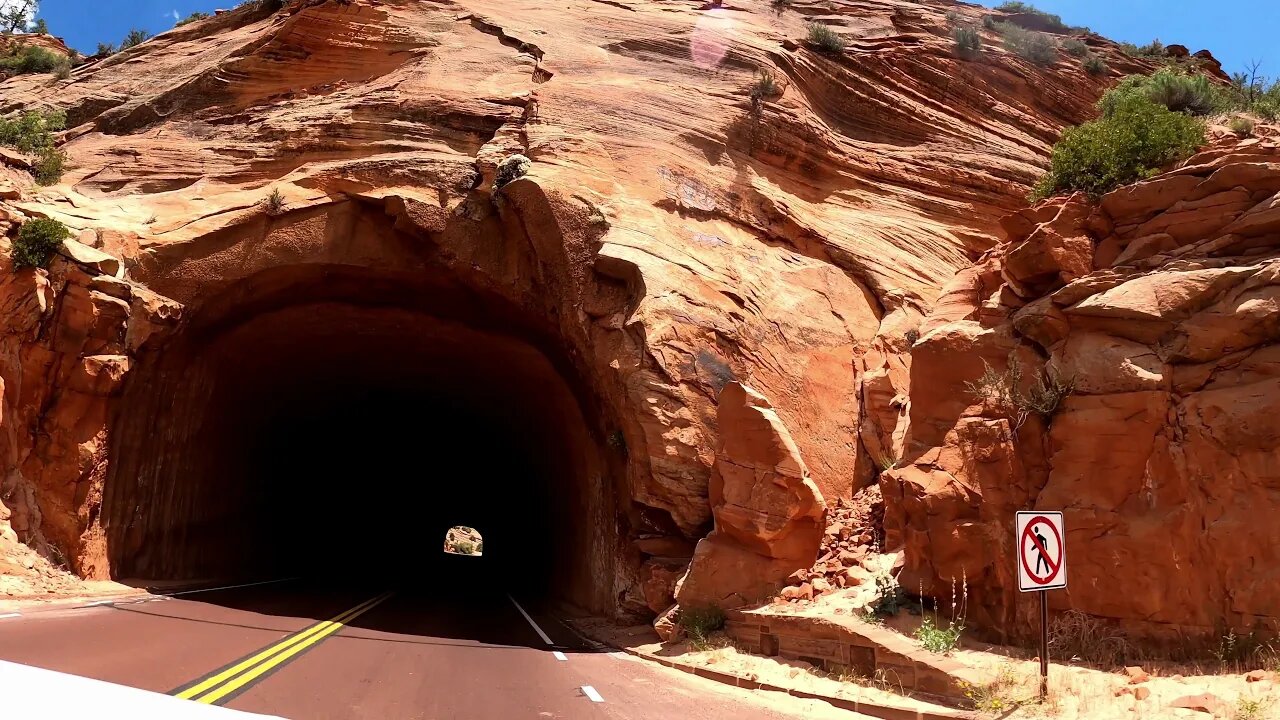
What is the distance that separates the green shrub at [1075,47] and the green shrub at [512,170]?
16.9 metres

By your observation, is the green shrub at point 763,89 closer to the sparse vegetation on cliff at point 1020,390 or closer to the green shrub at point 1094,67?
the green shrub at point 1094,67

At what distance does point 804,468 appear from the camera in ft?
43.6

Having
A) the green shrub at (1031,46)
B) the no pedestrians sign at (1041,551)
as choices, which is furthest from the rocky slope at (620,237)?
the no pedestrians sign at (1041,551)

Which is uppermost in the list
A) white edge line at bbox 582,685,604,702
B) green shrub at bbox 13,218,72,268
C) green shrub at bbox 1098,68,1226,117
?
green shrub at bbox 1098,68,1226,117

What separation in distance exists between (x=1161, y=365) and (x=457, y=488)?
127 ft

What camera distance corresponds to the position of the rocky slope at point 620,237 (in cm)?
1318

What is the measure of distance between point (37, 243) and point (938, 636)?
57.7ft

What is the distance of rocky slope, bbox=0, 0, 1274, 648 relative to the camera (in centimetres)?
1318

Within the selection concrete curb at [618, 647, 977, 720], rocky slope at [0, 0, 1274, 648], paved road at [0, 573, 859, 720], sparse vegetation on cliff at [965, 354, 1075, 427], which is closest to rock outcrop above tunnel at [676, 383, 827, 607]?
rocky slope at [0, 0, 1274, 648]

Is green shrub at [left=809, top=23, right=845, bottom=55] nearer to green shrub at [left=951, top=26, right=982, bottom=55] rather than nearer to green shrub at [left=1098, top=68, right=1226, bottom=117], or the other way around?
green shrub at [left=951, top=26, right=982, bottom=55]

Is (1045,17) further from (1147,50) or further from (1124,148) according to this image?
(1124,148)

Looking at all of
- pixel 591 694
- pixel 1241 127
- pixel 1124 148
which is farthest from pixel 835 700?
pixel 1241 127

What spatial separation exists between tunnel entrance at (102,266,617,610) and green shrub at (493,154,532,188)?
10.2 ft

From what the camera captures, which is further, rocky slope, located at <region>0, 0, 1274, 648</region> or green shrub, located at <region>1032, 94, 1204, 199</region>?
rocky slope, located at <region>0, 0, 1274, 648</region>
